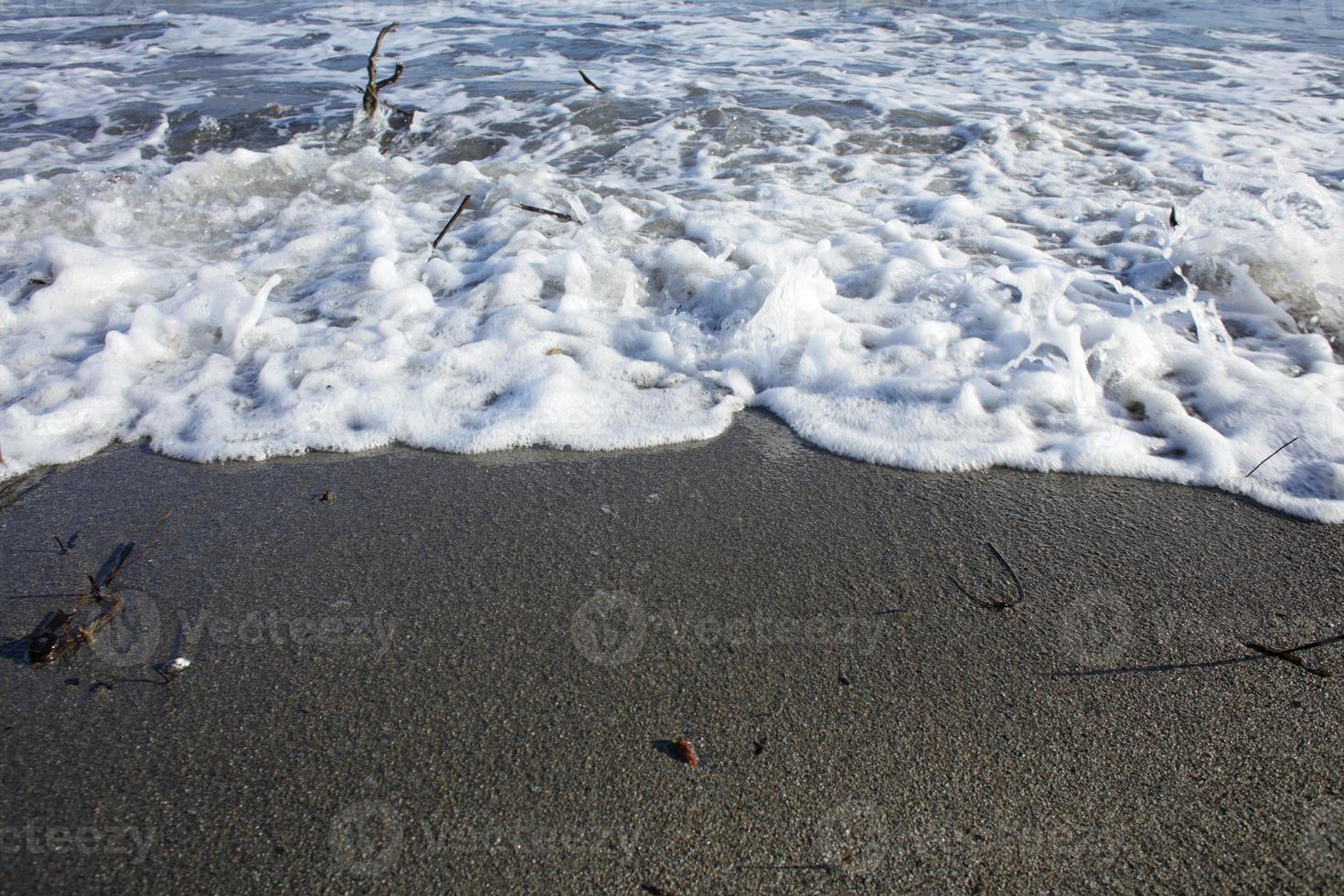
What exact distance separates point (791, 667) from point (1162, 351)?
2.14 m

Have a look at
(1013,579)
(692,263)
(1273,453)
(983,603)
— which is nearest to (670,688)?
(983,603)

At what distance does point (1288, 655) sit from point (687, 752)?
1.33 m

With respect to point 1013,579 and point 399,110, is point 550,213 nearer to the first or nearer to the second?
point 399,110

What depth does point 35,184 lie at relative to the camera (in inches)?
190

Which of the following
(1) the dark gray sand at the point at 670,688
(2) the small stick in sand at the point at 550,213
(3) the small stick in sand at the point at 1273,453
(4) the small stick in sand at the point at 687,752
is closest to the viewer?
(1) the dark gray sand at the point at 670,688

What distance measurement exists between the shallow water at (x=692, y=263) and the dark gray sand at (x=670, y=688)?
0.35 metres

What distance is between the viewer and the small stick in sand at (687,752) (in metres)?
1.63

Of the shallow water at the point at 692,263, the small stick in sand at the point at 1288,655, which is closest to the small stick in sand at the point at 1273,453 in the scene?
the shallow water at the point at 692,263

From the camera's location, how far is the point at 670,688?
1797mm

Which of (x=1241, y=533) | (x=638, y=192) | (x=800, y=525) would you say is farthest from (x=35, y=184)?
(x=1241, y=533)

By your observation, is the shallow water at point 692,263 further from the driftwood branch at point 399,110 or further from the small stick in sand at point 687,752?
the small stick in sand at point 687,752

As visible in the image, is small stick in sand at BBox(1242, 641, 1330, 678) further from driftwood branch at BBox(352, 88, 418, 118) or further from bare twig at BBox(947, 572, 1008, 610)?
driftwood branch at BBox(352, 88, 418, 118)

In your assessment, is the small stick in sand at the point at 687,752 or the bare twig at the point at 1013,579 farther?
the bare twig at the point at 1013,579

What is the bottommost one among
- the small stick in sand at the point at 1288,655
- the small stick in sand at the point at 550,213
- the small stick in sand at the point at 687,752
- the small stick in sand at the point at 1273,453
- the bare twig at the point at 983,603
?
the small stick in sand at the point at 687,752
